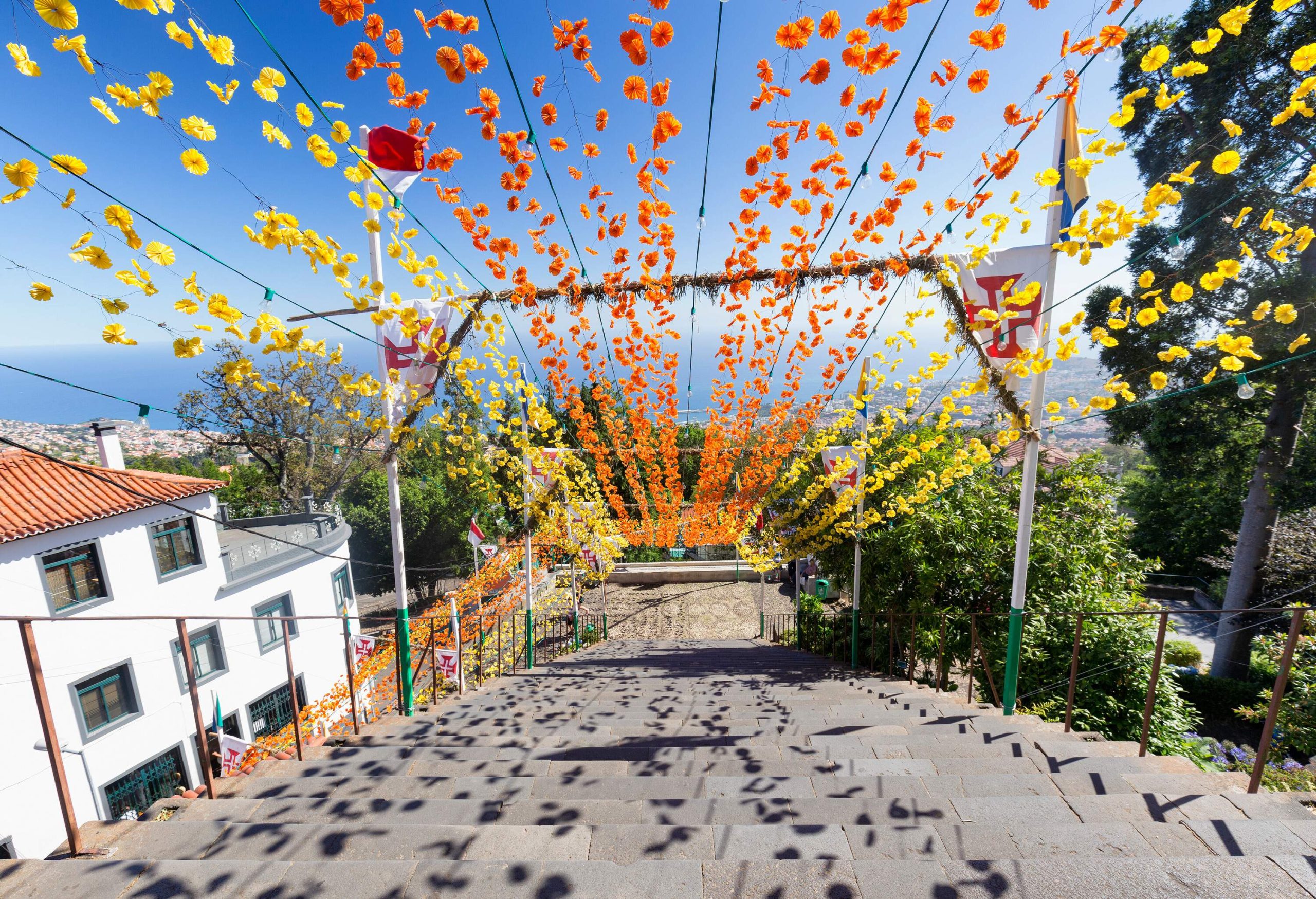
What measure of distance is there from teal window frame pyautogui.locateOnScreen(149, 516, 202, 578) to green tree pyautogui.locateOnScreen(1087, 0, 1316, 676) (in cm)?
1773

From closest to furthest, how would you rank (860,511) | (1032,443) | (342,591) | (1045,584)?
(1032,443) < (1045,584) < (860,511) < (342,591)

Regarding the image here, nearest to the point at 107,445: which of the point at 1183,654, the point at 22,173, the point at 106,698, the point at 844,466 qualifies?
the point at 106,698

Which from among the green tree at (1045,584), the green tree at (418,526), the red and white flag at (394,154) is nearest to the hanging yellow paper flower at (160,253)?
the red and white flag at (394,154)

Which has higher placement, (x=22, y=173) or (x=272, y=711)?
(x=22, y=173)

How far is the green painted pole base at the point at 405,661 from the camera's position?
18.3 ft

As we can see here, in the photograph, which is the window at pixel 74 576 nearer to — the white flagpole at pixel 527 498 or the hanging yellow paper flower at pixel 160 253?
the white flagpole at pixel 527 498

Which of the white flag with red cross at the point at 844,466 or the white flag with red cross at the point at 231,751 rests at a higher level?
the white flag with red cross at the point at 844,466

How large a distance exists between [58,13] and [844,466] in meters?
8.05

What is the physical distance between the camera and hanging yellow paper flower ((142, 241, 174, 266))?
2.80m

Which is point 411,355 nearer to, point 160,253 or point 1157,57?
point 160,253

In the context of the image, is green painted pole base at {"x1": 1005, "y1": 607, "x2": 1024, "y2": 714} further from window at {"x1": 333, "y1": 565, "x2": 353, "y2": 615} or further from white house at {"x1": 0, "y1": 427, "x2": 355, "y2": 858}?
window at {"x1": 333, "y1": 565, "x2": 353, "y2": 615}

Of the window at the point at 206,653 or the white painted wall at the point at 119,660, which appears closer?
the white painted wall at the point at 119,660

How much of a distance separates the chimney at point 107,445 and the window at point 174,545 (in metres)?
1.49

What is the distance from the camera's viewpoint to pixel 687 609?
1612 centimetres
